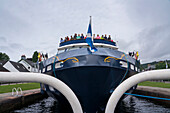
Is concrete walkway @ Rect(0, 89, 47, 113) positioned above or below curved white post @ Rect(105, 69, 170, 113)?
below

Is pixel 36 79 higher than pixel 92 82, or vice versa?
pixel 36 79

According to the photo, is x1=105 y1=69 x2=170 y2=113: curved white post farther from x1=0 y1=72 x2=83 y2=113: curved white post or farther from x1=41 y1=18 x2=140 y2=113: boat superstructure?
x1=41 y1=18 x2=140 y2=113: boat superstructure

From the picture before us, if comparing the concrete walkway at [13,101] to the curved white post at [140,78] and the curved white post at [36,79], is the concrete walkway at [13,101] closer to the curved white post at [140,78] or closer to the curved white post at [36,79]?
the curved white post at [36,79]

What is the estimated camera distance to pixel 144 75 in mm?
2641

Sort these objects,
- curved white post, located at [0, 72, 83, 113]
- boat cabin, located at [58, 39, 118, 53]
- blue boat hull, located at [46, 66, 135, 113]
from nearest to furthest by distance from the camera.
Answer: curved white post, located at [0, 72, 83, 113] < blue boat hull, located at [46, 66, 135, 113] < boat cabin, located at [58, 39, 118, 53]

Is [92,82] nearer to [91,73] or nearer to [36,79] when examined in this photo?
[91,73]

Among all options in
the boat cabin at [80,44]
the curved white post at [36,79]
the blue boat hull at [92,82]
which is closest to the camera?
the curved white post at [36,79]

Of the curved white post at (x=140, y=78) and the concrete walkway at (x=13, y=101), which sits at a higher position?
the curved white post at (x=140, y=78)

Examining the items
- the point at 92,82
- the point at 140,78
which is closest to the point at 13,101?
the point at 92,82

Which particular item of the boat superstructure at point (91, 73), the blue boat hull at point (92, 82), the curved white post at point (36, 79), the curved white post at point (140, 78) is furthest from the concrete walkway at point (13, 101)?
the curved white post at point (140, 78)

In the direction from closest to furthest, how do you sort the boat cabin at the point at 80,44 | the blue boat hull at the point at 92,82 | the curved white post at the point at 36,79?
the curved white post at the point at 36,79, the blue boat hull at the point at 92,82, the boat cabin at the point at 80,44

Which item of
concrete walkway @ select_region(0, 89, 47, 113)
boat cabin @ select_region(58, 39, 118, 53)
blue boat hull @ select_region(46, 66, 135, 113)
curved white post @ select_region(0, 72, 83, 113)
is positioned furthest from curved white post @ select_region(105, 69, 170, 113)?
concrete walkway @ select_region(0, 89, 47, 113)

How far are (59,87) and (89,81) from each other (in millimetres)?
2710

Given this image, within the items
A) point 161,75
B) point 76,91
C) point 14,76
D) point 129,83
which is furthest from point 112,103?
point 76,91
